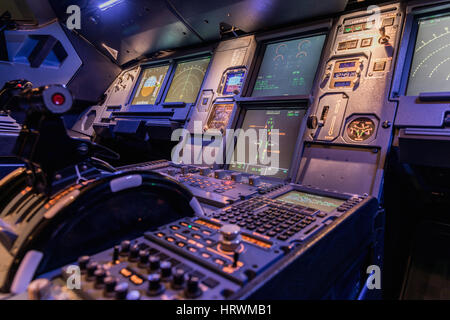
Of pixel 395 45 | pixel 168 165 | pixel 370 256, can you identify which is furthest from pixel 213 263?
pixel 395 45

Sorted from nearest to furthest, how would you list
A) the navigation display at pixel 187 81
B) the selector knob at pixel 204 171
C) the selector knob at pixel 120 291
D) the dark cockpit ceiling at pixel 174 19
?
the selector knob at pixel 120 291 → the selector knob at pixel 204 171 → the dark cockpit ceiling at pixel 174 19 → the navigation display at pixel 187 81

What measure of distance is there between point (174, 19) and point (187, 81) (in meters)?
0.69

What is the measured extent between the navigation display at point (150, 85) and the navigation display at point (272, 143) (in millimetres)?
1717

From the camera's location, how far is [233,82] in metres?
2.71

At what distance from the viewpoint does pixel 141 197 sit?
3.02 ft

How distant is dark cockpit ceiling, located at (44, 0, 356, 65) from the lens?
2352mm

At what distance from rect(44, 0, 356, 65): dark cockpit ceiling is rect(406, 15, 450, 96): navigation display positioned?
2.15 ft

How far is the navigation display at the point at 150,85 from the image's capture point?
355 centimetres

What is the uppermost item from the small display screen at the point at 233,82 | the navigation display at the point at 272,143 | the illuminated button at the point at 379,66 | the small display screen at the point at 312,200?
the illuminated button at the point at 379,66

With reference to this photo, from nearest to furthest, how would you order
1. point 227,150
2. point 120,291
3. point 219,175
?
point 120,291
point 219,175
point 227,150

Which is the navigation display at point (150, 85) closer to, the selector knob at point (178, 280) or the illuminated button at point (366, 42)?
the illuminated button at point (366, 42)

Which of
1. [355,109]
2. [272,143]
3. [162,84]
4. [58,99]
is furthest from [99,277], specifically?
[162,84]

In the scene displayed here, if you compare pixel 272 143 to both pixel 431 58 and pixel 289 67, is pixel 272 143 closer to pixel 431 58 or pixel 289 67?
pixel 289 67

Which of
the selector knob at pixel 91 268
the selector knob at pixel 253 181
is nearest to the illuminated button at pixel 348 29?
the selector knob at pixel 253 181
